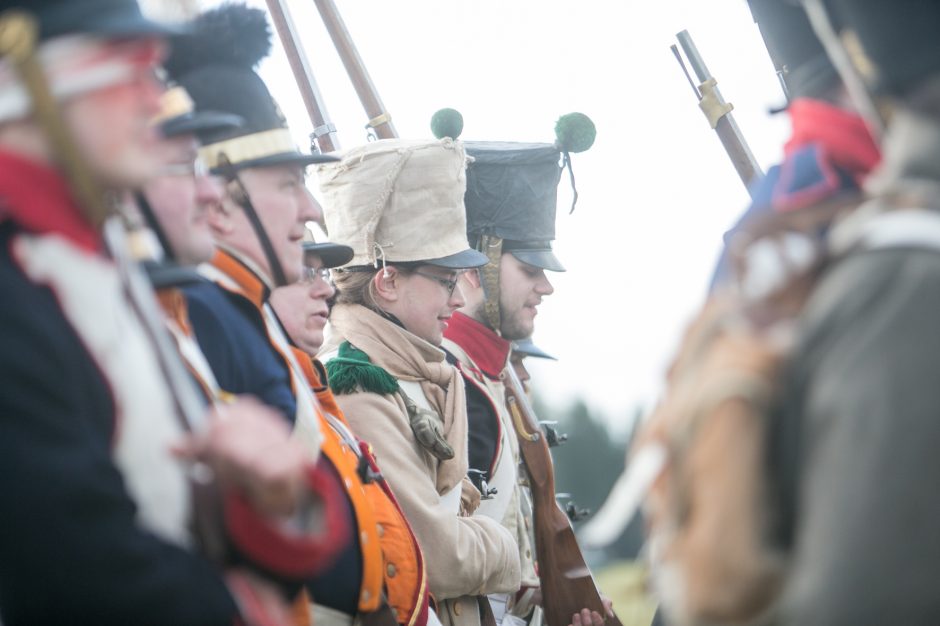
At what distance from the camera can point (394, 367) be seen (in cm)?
475

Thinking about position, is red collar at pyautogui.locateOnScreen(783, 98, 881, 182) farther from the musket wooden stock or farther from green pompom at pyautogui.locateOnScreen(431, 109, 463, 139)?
green pompom at pyautogui.locateOnScreen(431, 109, 463, 139)

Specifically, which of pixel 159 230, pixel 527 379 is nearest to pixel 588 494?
pixel 527 379

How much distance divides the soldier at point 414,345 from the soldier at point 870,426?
2.55 meters

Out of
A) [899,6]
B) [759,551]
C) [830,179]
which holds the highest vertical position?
[899,6]

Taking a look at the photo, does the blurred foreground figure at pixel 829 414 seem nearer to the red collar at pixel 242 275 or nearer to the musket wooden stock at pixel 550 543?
the red collar at pixel 242 275

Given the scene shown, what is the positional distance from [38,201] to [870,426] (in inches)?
54.5

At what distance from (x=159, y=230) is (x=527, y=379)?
16.4 ft

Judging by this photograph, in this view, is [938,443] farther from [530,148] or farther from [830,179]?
[530,148]

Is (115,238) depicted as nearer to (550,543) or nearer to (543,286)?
(550,543)

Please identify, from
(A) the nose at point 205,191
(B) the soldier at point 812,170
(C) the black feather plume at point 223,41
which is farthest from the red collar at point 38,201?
(C) the black feather plume at point 223,41

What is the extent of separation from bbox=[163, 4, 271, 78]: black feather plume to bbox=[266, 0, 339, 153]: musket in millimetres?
2489

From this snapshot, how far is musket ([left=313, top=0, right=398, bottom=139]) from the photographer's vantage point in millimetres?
6508

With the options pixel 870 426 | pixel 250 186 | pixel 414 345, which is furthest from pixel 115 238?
pixel 414 345

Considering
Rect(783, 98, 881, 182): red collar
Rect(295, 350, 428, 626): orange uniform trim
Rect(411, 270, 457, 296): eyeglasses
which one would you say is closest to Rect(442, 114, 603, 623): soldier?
Rect(411, 270, 457, 296): eyeglasses
